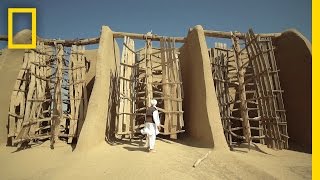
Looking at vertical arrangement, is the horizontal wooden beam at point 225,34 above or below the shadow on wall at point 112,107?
above

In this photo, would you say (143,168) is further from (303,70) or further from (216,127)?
(303,70)

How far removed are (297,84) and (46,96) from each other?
24.7ft

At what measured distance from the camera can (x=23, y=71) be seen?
31.1ft

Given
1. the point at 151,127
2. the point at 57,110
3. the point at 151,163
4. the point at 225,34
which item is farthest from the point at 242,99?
the point at 57,110

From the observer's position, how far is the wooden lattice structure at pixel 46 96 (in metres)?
8.40

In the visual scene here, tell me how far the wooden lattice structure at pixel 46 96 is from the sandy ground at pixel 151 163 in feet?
2.91

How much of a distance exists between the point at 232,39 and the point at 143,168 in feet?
16.5

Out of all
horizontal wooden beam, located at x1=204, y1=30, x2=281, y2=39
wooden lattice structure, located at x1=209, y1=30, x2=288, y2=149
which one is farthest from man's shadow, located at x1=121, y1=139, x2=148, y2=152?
horizontal wooden beam, located at x1=204, y1=30, x2=281, y2=39

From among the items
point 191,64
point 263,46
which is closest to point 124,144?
point 191,64

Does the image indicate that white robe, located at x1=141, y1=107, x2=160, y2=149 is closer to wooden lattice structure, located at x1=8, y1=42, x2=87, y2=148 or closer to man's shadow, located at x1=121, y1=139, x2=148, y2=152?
man's shadow, located at x1=121, y1=139, x2=148, y2=152

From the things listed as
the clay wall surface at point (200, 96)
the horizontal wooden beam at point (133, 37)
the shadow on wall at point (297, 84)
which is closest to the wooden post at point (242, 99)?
the horizontal wooden beam at point (133, 37)

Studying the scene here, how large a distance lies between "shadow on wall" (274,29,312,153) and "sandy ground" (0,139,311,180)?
906 mm

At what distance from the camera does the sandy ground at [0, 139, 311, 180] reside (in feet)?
17.9

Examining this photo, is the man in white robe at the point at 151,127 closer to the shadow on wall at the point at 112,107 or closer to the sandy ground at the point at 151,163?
the sandy ground at the point at 151,163
